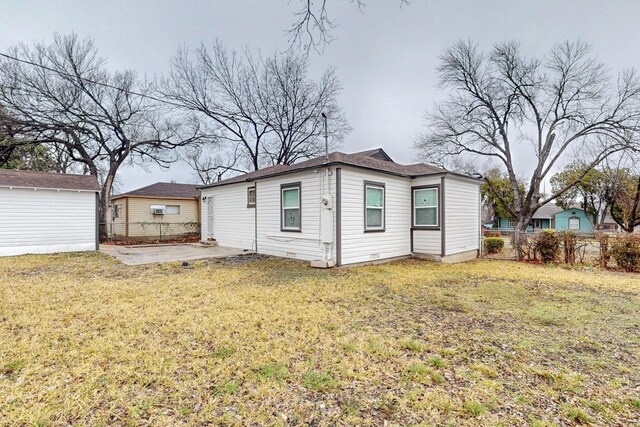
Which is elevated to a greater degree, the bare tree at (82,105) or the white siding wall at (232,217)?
the bare tree at (82,105)

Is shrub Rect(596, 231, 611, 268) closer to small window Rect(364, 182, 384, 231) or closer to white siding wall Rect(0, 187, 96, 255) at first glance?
small window Rect(364, 182, 384, 231)

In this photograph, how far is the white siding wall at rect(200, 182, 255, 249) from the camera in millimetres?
11098

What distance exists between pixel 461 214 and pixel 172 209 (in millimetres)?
17191

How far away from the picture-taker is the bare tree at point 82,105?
14.5m

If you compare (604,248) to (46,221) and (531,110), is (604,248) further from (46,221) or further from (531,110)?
(46,221)

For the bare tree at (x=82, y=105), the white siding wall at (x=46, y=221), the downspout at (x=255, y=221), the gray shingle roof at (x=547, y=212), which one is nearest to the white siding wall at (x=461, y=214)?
the downspout at (x=255, y=221)

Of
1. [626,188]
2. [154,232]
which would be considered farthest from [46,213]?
[626,188]

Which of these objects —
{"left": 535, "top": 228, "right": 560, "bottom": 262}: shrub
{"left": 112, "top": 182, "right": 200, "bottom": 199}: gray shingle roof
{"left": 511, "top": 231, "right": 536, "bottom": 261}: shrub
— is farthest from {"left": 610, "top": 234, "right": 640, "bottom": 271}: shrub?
{"left": 112, "top": 182, "right": 200, "bottom": 199}: gray shingle roof

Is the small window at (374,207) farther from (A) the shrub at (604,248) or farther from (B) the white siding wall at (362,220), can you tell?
(A) the shrub at (604,248)

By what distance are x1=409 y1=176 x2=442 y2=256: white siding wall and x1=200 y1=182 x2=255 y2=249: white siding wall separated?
5363mm

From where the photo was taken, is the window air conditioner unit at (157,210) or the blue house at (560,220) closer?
the window air conditioner unit at (157,210)

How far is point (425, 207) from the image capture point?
9.72 metres

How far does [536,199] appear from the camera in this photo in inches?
749

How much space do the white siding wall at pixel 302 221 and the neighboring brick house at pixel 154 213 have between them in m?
9.57
